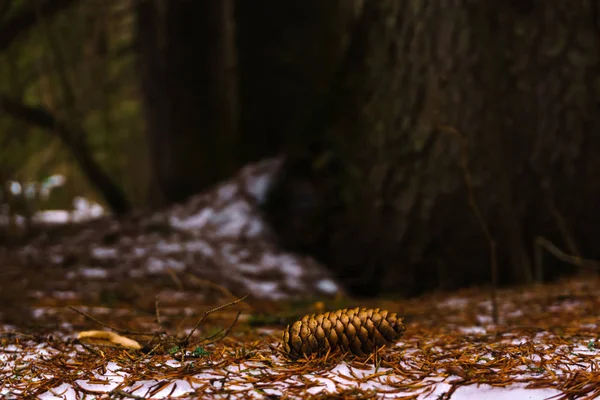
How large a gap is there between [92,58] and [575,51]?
188 inches

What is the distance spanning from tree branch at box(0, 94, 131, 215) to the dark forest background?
2.05 feet

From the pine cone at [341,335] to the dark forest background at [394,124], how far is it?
79 centimetres

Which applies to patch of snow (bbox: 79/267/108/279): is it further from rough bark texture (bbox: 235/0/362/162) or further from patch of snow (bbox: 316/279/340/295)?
rough bark texture (bbox: 235/0/362/162)

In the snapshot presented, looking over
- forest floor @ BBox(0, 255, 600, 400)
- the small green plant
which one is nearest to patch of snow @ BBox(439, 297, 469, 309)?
forest floor @ BBox(0, 255, 600, 400)

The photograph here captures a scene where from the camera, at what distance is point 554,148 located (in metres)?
2.34

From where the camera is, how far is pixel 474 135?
2307 millimetres

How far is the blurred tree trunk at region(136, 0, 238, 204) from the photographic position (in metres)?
3.37

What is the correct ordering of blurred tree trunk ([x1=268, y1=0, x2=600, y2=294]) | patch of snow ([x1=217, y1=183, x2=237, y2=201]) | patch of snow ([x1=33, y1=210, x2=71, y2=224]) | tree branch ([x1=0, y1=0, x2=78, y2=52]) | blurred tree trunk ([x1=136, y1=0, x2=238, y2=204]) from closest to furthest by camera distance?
blurred tree trunk ([x1=268, y1=0, x2=600, y2=294]) → patch of snow ([x1=217, y1=183, x2=237, y2=201]) → blurred tree trunk ([x1=136, y1=0, x2=238, y2=204]) → patch of snow ([x1=33, y1=210, x2=71, y2=224]) → tree branch ([x1=0, y1=0, x2=78, y2=52])

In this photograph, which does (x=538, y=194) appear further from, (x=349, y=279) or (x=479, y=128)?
(x=349, y=279)

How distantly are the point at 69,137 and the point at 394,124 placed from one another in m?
2.54

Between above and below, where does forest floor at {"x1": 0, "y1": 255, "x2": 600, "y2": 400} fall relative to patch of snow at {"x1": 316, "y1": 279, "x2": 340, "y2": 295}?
above

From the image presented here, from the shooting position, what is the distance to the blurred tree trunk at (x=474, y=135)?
2.30m

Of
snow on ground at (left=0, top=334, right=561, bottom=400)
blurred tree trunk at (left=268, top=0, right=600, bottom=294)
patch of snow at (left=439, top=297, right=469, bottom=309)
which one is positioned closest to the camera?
snow on ground at (left=0, top=334, right=561, bottom=400)

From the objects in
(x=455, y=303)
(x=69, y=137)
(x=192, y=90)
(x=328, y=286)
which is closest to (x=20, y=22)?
(x=69, y=137)
